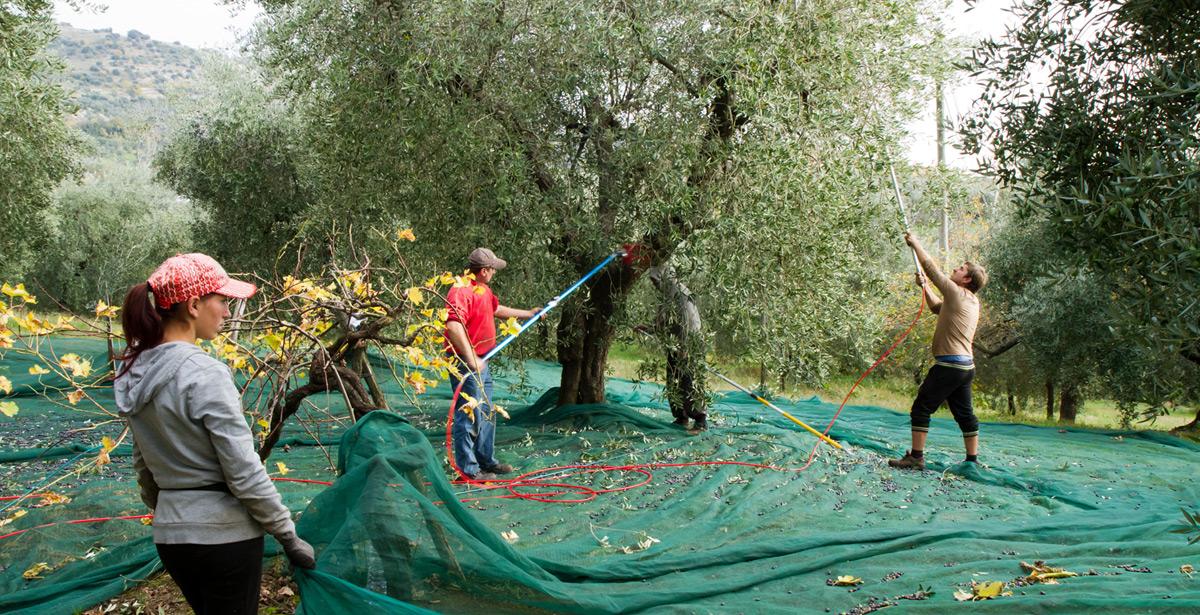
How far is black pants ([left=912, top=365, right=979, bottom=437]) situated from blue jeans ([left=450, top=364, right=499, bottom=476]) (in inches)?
151

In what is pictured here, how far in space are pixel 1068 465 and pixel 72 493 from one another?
9.05 meters

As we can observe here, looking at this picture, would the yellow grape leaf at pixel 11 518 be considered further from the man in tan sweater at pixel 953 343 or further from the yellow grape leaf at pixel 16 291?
the man in tan sweater at pixel 953 343

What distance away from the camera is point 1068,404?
54.8ft

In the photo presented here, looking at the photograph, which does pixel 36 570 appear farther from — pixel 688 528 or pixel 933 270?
pixel 933 270

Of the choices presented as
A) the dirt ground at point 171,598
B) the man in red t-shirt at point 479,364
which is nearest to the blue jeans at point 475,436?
the man in red t-shirt at point 479,364

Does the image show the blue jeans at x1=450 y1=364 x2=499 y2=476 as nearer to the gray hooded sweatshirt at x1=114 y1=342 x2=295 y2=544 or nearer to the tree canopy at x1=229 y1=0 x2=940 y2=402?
the tree canopy at x1=229 y1=0 x2=940 y2=402

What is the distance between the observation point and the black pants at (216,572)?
114 inches

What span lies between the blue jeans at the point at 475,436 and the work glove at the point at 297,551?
3811 mm

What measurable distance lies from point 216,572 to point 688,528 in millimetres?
3844

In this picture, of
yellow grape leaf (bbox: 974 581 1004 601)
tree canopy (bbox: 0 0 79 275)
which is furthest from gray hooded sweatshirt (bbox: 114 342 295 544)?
tree canopy (bbox: 0 0 79 275)

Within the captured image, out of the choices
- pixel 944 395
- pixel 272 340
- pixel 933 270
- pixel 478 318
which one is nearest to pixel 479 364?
pixel 478 318

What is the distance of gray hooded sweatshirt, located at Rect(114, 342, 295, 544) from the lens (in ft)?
9.31

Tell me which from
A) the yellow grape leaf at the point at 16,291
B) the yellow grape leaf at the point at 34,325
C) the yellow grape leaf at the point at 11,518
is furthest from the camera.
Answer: the yellow grape leaf at the point at 11,518

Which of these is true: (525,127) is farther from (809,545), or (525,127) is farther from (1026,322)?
(1026,322)
